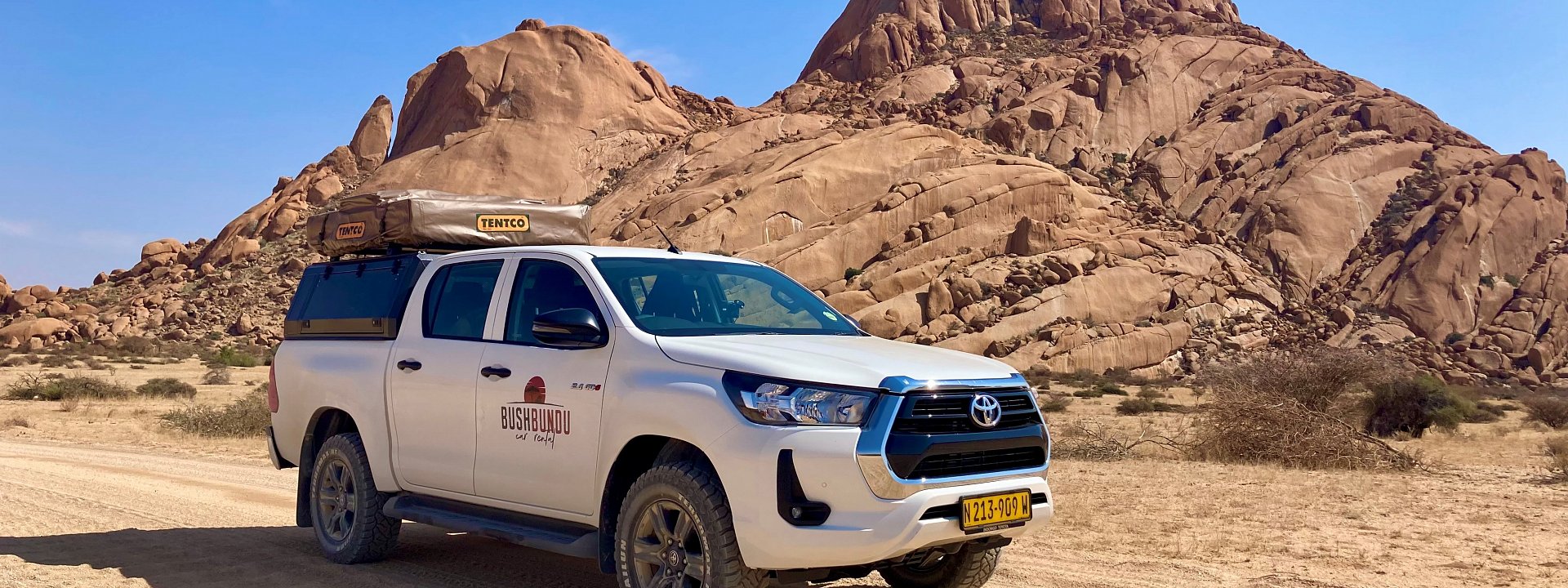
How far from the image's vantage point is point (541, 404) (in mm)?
6121

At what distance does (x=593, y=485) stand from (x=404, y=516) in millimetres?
1894

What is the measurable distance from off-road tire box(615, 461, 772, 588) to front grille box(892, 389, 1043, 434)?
0.88 m

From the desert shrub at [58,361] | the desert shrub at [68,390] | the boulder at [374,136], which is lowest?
the desert shrub at [68,390]

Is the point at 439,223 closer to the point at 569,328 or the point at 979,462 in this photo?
the point at 569,328

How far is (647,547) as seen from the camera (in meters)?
5.57

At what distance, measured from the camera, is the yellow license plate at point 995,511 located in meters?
5.16

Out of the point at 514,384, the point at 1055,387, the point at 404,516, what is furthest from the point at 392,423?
the point at 1055,387

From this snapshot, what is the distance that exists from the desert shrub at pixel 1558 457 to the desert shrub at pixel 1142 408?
10.2 metres

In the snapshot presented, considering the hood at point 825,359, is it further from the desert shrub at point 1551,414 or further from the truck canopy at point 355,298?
the desert shrub at point 1551,414

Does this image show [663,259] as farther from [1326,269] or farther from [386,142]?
[386,142]

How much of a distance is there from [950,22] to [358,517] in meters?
97.6

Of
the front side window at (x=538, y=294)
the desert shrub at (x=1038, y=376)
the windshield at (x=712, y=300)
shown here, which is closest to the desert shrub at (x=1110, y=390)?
the desert shrub at (x=1038, y=376)

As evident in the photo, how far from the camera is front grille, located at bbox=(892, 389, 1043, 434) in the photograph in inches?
200

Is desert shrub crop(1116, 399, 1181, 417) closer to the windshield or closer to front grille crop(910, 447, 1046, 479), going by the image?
the windshield
